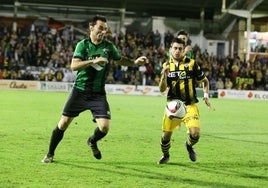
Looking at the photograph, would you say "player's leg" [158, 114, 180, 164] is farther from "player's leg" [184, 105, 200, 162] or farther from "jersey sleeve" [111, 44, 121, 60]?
"jersey sleeve" [111, 44, 121, 60]

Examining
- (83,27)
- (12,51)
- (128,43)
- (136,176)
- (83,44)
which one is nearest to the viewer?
(136,176)

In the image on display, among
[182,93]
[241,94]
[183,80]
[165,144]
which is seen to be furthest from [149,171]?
[241,94]

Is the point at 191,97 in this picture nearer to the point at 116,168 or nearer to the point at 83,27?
the point at 116,168

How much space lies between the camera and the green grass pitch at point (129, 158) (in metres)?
7.32

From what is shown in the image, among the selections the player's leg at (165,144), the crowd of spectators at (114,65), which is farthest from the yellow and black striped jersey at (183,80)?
the crowd of spectators at (114,65)

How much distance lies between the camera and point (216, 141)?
40.5 feet

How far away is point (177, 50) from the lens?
8.61 meters

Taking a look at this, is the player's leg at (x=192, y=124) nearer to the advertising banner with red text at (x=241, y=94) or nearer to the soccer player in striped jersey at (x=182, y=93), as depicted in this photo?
the soccer player in striped jersey at (x=182, y=93)

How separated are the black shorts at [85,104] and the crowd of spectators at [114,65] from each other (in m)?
25.6

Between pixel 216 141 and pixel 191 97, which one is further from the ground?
pixel 191 97

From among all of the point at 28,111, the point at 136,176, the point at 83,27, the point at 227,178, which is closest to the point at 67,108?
the point at 136,176

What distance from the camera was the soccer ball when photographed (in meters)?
8.60

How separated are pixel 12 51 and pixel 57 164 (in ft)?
97.2

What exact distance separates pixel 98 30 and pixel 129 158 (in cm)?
237
